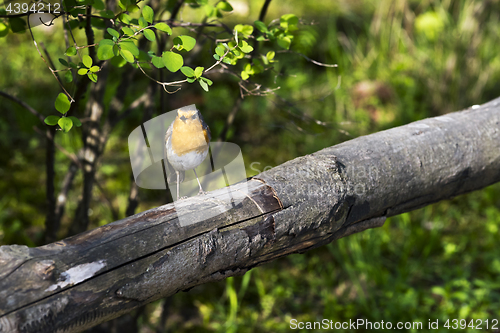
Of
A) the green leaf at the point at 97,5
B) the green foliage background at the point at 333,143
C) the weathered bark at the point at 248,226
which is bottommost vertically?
the green foliage background at the point at 333,143

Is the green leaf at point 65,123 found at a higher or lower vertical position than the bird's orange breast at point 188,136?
higher

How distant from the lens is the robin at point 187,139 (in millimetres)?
1027

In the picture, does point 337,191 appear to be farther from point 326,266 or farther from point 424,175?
point 326,266

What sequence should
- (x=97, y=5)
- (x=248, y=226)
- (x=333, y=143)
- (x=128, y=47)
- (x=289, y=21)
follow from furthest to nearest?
(x=333, y=143)
(x=289, y=21)
(x=97, y=5)
(x=248, y=226)
(x=128, y=47)

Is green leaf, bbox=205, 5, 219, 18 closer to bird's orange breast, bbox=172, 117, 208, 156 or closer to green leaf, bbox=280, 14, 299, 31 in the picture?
green leaf, bbox=280, 14, 299, 31

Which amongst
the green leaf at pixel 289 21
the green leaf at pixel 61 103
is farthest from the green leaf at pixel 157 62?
the green leaf at pixel 289 21

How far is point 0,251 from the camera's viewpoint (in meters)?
0.93

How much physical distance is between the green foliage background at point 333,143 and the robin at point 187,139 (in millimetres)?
574

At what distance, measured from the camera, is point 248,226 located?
1.14 metres

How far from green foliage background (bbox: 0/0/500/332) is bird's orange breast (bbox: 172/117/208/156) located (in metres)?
0.58

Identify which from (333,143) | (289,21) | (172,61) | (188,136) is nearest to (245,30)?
(289,21)

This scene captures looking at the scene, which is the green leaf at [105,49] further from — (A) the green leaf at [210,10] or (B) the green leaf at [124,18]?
(A) the green leaf at [210,10]

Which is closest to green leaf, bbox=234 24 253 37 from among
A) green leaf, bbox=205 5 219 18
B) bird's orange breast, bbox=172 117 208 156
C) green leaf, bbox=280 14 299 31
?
green leaf, bbox=280 14 299 31

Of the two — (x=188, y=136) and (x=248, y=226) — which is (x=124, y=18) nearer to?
(x=188, y=136)
